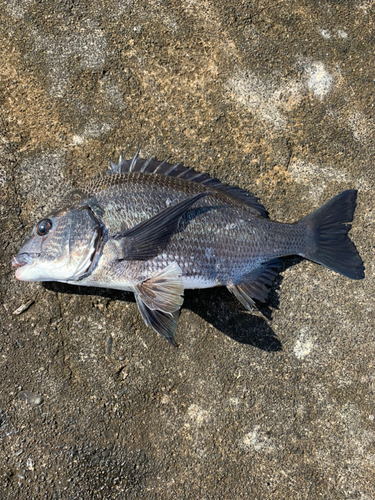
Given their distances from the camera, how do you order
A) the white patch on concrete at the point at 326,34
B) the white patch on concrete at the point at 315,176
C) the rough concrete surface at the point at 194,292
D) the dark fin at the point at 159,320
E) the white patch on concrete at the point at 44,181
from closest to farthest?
1. the dark fin at the point at 159,320
2. the rough concrete surface at the point at 194,292
3. the white patch on concrete at the point at 44,181
4. the white patch on concrete at the point at 315,176
5. the white patch on concrete at the point at 326,34

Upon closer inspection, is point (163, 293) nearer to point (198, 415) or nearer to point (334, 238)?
point (198, 415)

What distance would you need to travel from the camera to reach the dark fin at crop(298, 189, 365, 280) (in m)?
2.89

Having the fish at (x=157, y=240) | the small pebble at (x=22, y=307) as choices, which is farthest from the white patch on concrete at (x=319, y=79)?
the small pebble at (x=22, y=307)

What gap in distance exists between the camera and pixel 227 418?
2803mm

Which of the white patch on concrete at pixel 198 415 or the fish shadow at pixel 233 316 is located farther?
the fish shadow at pixel 233 316

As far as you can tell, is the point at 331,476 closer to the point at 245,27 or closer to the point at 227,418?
the point at 227,418

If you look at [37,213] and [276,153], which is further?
[276,153]

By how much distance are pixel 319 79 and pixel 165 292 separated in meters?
2.37

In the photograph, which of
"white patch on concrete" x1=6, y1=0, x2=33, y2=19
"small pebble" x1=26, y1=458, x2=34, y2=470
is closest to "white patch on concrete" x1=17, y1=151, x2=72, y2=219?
"white patch on concrete" x1=6, y1=0, x2=33, y2=19

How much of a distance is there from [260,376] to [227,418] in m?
0.41

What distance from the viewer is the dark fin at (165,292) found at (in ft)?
7.95

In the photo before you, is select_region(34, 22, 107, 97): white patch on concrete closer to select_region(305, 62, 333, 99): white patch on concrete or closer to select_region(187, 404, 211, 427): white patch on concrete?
select_region(305, 62, 333, 99): white patch on concrete

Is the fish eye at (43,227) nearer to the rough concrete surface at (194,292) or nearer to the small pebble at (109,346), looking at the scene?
the rough concrete surface at (194,292)

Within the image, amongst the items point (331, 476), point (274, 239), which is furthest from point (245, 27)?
point (331, 476)
